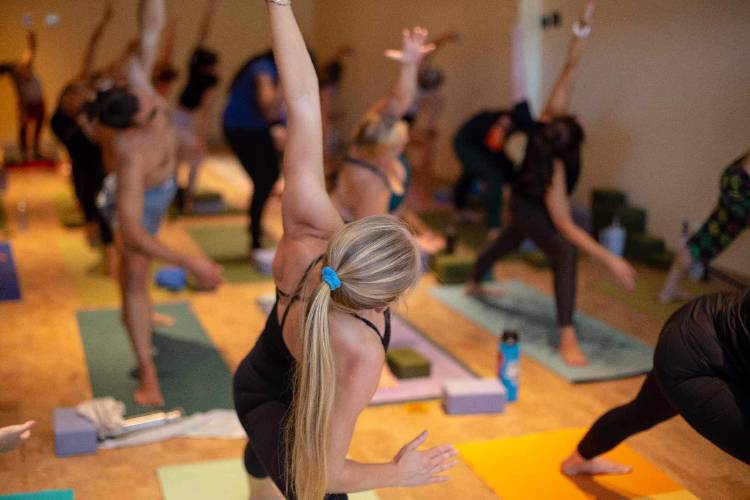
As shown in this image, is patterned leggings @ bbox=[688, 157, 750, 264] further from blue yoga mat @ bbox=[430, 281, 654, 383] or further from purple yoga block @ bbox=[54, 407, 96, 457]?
purple yoga block @ bbox=[54, 407, 96, 457]

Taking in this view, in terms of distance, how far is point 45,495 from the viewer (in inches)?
92.9

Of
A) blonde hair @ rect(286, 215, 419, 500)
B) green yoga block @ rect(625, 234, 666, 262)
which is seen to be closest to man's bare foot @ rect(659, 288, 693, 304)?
green yoga block @ rect(625, 234, 666, 262)

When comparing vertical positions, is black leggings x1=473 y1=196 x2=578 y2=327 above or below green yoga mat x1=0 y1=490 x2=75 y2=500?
above

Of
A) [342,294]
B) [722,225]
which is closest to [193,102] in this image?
[722,225]

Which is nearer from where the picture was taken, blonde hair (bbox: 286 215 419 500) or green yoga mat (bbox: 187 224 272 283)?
blonde hair (bbox: 286 215 419 500)

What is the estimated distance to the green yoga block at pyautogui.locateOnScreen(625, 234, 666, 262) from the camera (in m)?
5.21

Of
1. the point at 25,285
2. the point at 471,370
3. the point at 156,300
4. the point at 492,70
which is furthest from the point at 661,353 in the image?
the point at 492,70

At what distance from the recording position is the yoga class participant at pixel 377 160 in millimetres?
3410

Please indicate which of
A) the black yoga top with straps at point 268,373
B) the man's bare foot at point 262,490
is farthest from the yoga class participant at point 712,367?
the man's bare foot at point 262,490

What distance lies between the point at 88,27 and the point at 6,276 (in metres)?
1.79

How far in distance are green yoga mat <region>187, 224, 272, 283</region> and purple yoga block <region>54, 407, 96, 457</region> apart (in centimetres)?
208

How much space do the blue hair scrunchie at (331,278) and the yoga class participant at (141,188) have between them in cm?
126

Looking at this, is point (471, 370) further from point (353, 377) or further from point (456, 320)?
point (353, 377)

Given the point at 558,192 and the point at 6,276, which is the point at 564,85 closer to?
the point at 558,192
